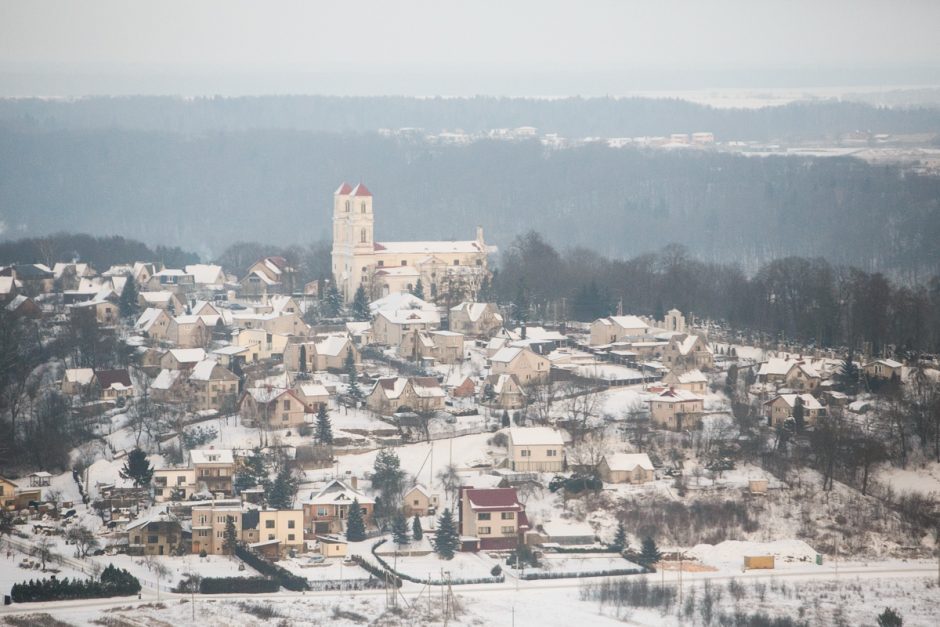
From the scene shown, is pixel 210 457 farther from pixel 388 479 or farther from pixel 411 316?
pixel 411 316

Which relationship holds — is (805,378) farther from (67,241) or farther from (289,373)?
(67,241)

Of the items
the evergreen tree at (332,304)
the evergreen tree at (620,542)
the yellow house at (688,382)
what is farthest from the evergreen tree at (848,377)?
the evergreen tree at (332,304)

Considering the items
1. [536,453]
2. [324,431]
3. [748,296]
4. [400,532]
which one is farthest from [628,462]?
[748,296]

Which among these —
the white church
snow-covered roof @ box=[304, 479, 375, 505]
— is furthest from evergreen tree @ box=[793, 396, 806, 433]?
the white church

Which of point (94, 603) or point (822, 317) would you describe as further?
point (822, 317)

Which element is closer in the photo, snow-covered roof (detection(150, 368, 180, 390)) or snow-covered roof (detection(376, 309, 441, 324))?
snow-covered roof (detection(150, 368, 180, 390))

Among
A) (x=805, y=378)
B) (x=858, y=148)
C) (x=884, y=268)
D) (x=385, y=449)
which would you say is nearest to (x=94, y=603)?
(x=385, y=449)

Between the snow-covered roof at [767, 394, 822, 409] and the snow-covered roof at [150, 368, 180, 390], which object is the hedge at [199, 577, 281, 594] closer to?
the snow-covered roof at [150, 368, 180, 390]
